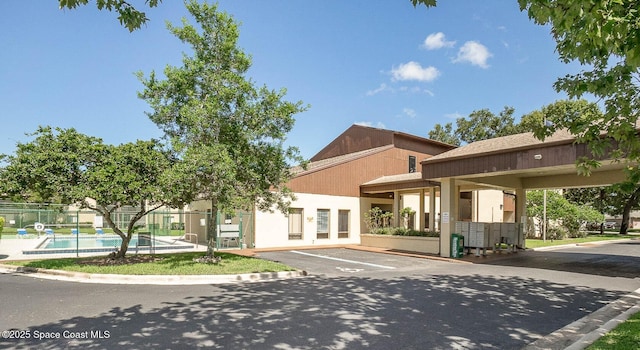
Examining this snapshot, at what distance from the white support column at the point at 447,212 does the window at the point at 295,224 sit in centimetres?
832

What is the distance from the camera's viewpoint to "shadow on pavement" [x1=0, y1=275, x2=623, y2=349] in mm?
5504

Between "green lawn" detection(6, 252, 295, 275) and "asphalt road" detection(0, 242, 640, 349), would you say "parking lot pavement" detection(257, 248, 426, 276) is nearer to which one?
"asphalt road" detection(0, 242, 640, 349)

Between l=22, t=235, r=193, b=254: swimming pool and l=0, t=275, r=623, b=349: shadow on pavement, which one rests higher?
l=0, t=275, r=623, b=349: shadow on pavement

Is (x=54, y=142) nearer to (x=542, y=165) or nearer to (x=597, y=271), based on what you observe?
(x=542, y=165)

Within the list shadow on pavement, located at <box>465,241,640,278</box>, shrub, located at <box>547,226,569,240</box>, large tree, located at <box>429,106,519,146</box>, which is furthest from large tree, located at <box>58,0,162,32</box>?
large tree, located at <box>429,106,519,146</box>

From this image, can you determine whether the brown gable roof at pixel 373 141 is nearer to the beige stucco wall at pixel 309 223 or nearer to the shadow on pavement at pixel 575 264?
the beige stucco wall at pixel 309 223

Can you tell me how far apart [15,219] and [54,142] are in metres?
26.1

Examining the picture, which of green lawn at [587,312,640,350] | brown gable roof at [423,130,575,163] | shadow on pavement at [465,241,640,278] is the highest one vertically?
brown gable roof at [423,130,575,163]

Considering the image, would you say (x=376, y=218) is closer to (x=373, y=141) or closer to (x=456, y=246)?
(x=373, y=141)

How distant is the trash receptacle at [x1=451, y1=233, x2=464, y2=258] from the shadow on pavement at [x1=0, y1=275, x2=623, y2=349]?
7064 mm

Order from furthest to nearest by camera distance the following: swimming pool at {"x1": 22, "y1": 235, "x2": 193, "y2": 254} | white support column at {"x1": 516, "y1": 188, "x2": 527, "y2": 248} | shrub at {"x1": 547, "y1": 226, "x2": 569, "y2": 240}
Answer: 1. shrub at {"x1": 547, "y1": 226, "x2": 569, "y2": 240}
2. white support column at {"x1": 516, "y1": 188, "x2": 527, "y2": 248}
3. swimming pool at {"x1": 22, "y1": 235, "x2": 193, "y2": 254}

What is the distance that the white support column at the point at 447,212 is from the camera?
17.5 meters

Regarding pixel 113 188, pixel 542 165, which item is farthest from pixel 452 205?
pixel 113 188

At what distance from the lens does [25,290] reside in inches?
A: 356
